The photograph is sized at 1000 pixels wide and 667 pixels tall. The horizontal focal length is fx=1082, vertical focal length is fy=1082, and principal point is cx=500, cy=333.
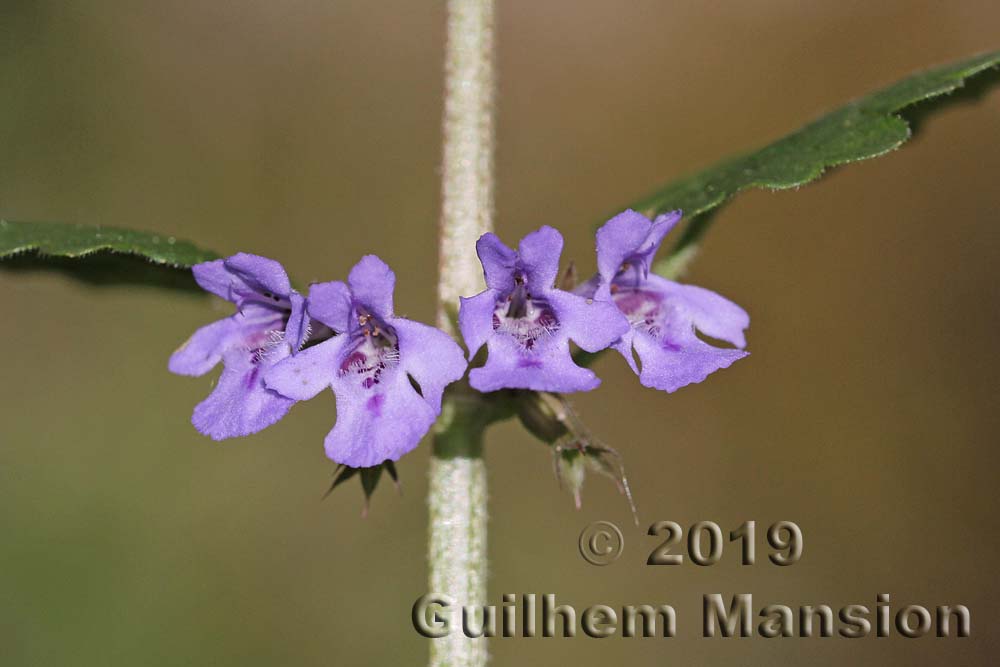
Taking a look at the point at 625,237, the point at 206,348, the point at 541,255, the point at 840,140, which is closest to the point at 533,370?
the point at 541,255

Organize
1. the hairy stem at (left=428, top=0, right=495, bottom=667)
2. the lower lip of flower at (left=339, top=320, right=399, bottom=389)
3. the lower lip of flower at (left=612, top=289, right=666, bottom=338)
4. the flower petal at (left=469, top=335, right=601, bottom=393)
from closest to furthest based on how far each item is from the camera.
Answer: the flower petal at (left=469, top=335, right=601, bottom=393), the lower lip of flower at (left=339, top=320, right=399, bottom=389), the lower lip of flower at (left=612, top=289, right=666, bottom=338), the hairy stem at (left=428, top=0, right=495, bottom=667)

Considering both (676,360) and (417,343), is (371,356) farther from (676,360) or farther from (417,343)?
(676,360)

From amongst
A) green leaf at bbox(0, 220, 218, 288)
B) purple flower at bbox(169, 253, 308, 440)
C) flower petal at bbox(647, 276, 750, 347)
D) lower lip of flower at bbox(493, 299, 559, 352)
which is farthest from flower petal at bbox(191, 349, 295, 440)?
flower petal at bbox(647, 276, 750, 347)

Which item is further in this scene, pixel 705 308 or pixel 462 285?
pixel 462 285

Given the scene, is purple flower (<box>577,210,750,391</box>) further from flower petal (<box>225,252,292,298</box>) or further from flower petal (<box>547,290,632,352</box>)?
flower petal (<box>225,252,292,298</box>)

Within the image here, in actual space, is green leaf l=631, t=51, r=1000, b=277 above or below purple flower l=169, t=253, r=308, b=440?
above

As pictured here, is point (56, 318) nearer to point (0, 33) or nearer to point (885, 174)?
point (0, 33)

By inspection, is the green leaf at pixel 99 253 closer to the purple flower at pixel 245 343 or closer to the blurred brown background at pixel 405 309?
the purple flower at pixel 245 343

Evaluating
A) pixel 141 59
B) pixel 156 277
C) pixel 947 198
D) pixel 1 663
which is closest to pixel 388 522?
pixel 1 663
